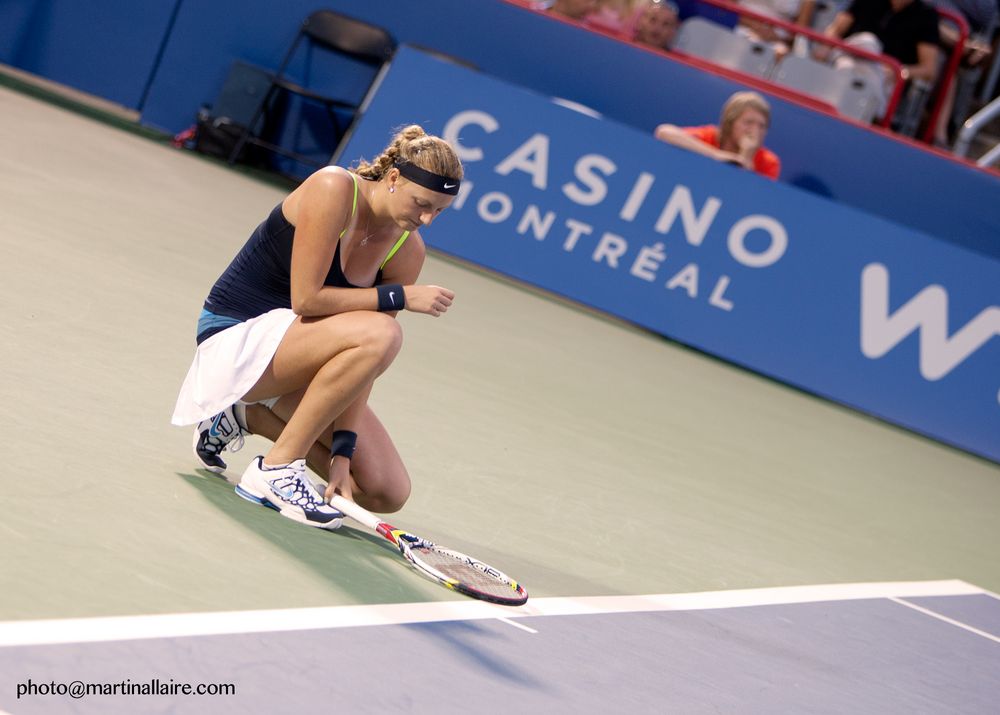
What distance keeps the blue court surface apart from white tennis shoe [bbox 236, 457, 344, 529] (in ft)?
1.63

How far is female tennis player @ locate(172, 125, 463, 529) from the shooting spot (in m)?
3.98

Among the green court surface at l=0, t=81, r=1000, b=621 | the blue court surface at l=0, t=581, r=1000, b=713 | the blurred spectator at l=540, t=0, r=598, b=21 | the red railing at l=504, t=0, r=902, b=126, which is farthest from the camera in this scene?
the blurred spectator at l=540, t=0, r=598, b=21

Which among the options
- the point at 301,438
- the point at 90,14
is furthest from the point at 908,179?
the point at 301,438

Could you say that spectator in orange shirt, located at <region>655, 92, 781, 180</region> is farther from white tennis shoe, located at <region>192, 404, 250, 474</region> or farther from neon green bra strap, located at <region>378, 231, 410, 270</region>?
white tennis shoe, located at <region>192, 404, 250, 474</region>

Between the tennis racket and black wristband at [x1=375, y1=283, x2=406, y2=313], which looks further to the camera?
black wristband at [x1=375, y1=283, x2=406, y2=313]

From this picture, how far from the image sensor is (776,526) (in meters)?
5.98

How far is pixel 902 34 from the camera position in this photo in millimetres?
12914

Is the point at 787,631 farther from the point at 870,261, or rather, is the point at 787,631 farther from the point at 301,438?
the point at 870,261

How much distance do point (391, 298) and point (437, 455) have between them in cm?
134

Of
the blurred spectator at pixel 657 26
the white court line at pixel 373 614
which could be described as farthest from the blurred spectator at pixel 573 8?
the white court line at pixel 373 614

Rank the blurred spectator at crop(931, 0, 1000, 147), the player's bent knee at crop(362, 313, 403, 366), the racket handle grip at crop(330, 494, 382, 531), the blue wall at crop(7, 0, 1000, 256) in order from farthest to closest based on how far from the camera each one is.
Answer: the blurred spectator at crop(931, 0, 1000, 147) → the blue wall at crop(7, 0, 1000, 256) → the racket handle grip at crop(330, 494, 382, 531) → the player's bent knee at crop(362, 313, 403, 366)

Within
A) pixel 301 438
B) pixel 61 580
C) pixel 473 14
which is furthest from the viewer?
pixel 473 14

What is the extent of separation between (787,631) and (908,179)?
24.1 ft

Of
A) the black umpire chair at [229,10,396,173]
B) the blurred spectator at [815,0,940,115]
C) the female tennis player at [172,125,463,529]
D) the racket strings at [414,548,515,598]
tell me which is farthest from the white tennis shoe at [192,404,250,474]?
the blurred spectator at [815,0,940,115]
